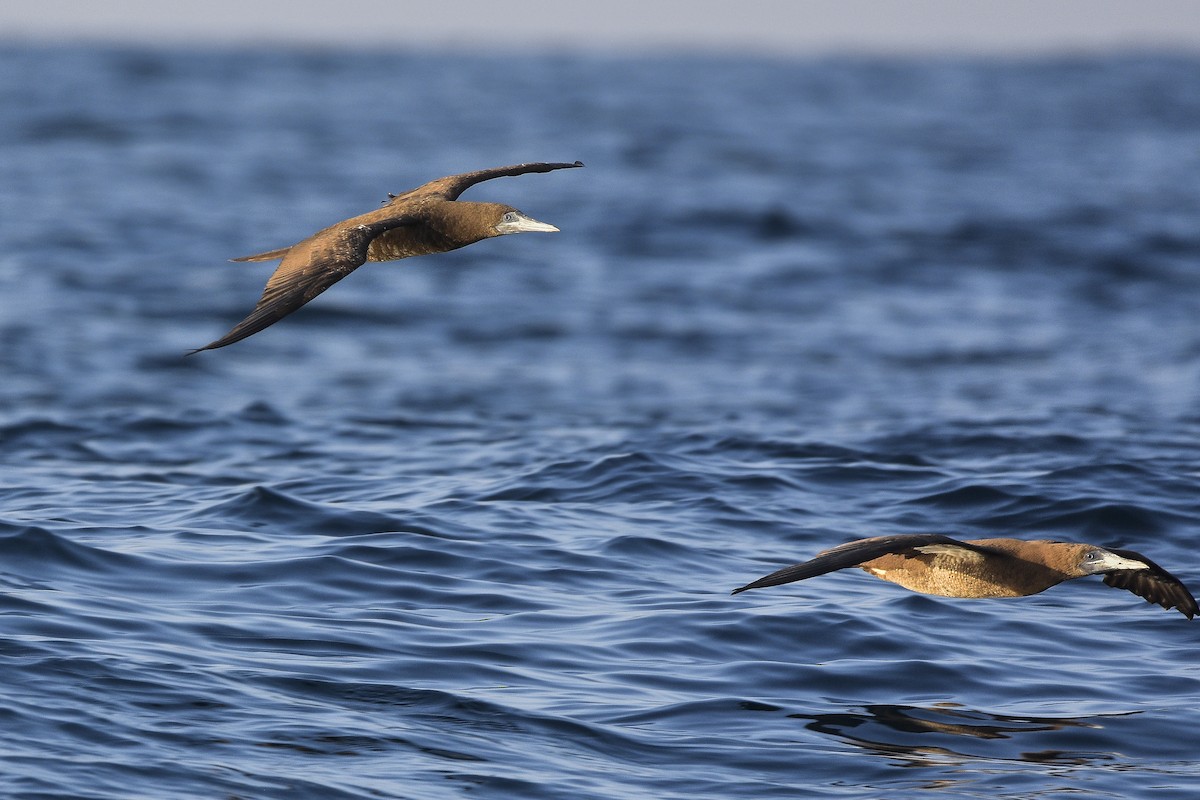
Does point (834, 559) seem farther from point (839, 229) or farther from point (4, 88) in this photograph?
point (4, 88)

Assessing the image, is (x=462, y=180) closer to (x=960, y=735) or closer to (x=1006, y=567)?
(x=1006, y=567)

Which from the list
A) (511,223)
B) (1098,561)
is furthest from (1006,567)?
(511,223)

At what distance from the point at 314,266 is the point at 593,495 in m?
4.89

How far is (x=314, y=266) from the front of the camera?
8719mm

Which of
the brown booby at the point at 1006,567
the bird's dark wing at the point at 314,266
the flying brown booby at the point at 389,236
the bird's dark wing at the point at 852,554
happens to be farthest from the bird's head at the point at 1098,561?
the bird's dark wing at the point at 314,266

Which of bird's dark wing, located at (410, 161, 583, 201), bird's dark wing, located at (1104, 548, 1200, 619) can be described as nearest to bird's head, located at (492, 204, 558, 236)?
bird's dark wing, located at (410, 161, 583, 201)

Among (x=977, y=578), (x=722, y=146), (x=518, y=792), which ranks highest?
(x=722, y=146)

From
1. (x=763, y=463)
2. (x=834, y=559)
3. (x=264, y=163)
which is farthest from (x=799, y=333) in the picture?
(x=264, y=163)

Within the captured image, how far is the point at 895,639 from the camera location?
390 inches

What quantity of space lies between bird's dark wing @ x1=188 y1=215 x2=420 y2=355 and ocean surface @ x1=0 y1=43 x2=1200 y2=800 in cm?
210

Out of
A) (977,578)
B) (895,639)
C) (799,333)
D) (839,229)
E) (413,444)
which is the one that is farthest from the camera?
(839,229)

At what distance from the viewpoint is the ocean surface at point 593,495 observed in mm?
8156

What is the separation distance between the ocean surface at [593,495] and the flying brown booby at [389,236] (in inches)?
84.7

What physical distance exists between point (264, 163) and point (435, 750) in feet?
129
